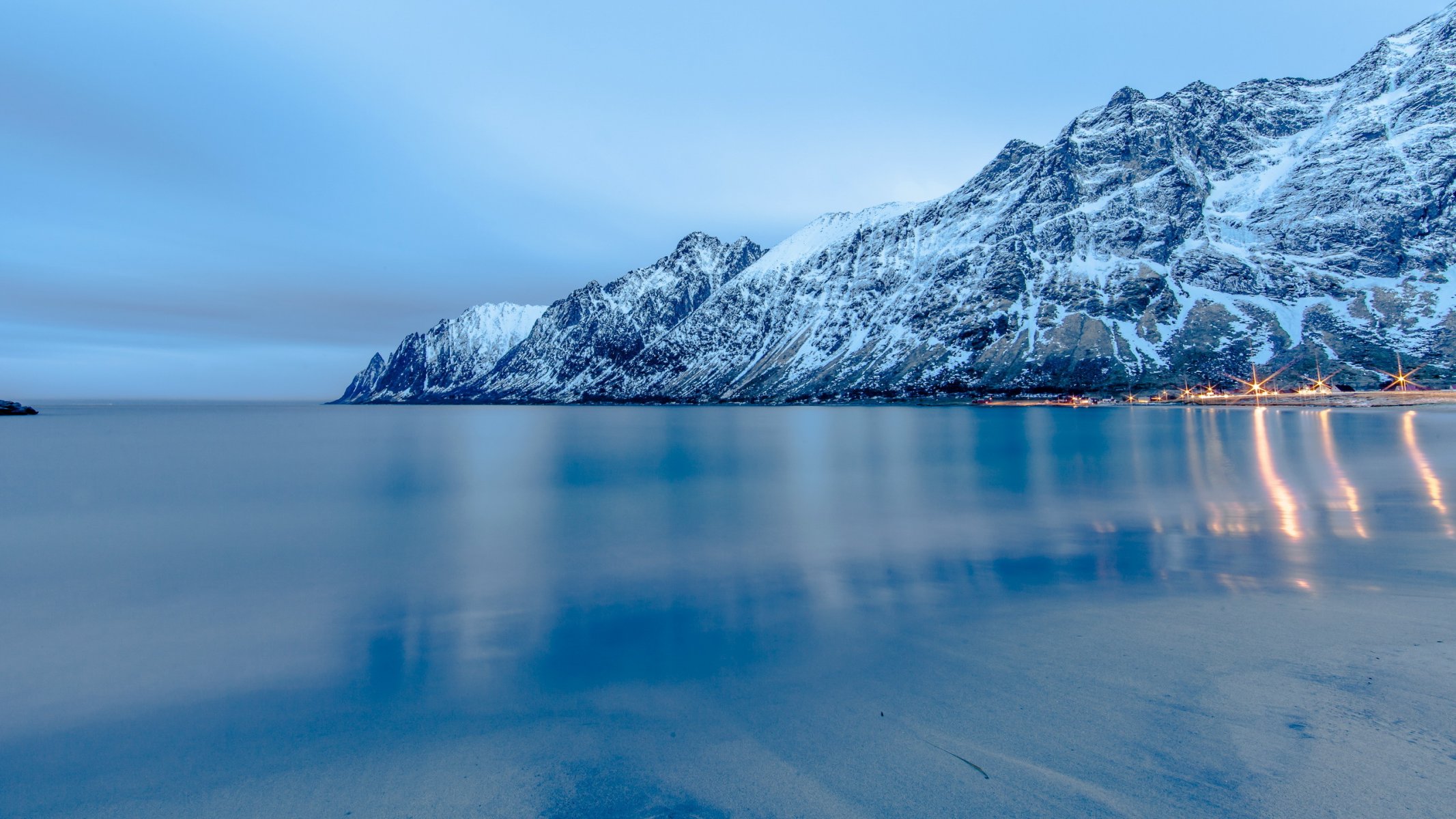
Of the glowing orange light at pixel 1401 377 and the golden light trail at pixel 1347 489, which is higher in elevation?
the glowing orange light at pixel 1401 377

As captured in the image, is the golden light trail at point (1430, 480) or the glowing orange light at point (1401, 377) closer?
the golden light trail at point (1430, 480)

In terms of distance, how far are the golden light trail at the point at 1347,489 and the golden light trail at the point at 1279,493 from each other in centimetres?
137

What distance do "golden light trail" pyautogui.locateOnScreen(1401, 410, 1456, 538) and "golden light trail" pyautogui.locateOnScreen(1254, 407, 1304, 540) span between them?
11.0 ft

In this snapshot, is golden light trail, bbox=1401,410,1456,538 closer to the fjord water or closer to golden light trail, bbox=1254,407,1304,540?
the fjord water

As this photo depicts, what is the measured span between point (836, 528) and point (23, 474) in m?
56.0

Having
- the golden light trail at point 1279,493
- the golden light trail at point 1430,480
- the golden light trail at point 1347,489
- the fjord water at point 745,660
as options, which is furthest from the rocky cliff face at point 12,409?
the golden light trail at point 1430,480

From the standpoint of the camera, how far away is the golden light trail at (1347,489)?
20891 millimetres

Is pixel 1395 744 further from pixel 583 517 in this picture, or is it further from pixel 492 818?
pixel 583 517

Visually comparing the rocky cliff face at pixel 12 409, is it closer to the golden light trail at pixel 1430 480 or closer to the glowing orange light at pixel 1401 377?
the golden light trail at pixel 1430 480

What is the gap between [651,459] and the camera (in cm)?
5591

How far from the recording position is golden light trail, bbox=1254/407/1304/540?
21078 millimetres

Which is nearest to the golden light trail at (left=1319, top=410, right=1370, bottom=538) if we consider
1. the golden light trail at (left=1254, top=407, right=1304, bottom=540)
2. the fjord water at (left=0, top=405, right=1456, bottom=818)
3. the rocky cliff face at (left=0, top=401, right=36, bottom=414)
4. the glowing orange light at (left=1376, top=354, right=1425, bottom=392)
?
the fjord water at (left=0, top=405, right=1456, bottom=818)

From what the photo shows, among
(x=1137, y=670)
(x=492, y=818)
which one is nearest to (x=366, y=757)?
(x=492, y=818)

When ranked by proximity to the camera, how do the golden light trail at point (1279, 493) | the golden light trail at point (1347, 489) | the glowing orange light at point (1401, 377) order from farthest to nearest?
1. the glowing orange light at point (1401, 377)
2. the golden light trail at point (1279, 493)
3. the golden light trail at point (1347, 489)
